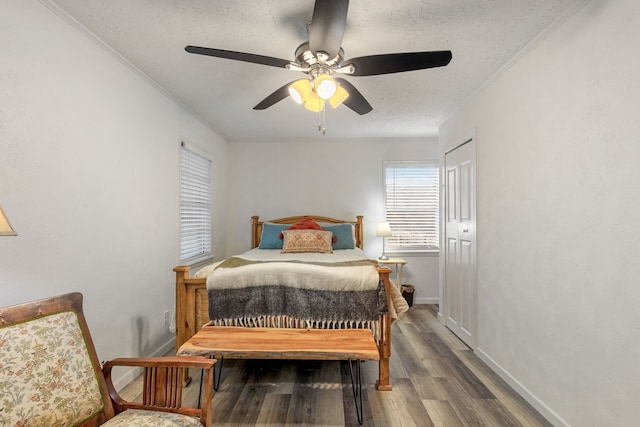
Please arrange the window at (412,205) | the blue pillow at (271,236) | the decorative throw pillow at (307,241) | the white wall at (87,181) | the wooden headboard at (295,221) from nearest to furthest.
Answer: the white wall at (87,181)
the decorative throw pillow at (307,241)
the blue pillow at (271,236)
the wooden headboard at (295,221)
the window at (412,205)

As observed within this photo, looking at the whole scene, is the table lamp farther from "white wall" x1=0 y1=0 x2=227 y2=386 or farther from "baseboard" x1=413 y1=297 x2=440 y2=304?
"white wall" x1=0 y1=0 x2=227 y2=386

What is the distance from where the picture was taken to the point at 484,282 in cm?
271

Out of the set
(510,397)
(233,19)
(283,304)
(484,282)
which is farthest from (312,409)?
(233,19)

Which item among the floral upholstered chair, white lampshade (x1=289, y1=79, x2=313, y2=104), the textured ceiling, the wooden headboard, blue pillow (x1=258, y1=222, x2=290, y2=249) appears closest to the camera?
the floral upholstered chair

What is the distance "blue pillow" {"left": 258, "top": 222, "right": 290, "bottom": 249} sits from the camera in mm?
4094

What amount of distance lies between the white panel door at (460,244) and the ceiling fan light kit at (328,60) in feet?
5.00

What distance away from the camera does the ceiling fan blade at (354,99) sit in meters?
2.12

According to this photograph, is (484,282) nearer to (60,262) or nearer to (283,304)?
(283,304)

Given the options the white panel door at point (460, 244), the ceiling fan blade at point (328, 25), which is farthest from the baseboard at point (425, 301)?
the ceiling fan blade at point (328, 25)

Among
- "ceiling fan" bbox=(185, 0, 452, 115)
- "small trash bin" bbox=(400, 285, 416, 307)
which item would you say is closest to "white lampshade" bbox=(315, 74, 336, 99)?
"ceiling fan" bbox=(185, 0, 452, 115)

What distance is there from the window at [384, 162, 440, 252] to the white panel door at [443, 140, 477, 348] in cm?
102

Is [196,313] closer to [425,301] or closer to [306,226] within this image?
[306,226]

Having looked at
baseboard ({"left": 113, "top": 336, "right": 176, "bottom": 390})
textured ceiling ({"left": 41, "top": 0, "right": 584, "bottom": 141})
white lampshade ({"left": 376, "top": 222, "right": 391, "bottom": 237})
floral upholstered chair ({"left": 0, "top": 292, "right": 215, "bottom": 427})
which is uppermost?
textured ceiling ({"left": 41, "top": 0, "right": 584, "bottom": 141})

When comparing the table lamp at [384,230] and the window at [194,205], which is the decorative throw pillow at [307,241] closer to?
the table lamp at [384,230]
